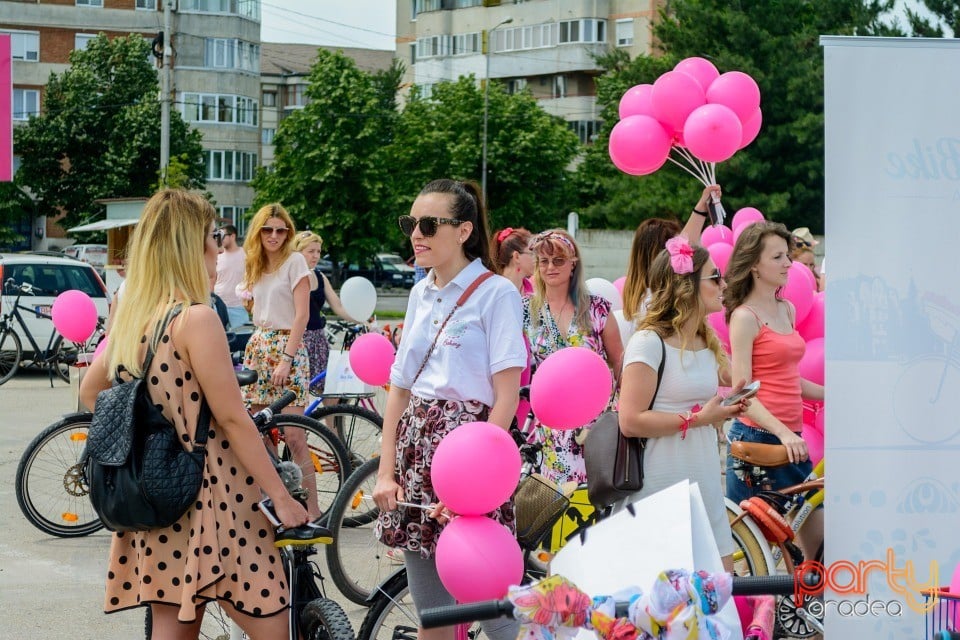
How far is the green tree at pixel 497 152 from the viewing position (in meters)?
53.3

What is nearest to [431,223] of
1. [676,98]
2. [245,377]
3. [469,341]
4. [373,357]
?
[469,341]

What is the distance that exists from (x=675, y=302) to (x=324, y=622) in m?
1.79

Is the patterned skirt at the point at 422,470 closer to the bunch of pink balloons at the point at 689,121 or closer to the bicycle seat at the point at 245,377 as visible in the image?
the bicycle seat at the point at 245,377

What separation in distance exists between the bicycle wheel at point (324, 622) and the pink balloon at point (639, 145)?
521 centimetres

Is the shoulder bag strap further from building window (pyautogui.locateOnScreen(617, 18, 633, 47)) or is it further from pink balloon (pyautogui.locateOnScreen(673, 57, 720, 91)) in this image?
building window (pyautogui.locateOnScreen(617, 18, 633, 47))

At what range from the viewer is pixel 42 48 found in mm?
66938

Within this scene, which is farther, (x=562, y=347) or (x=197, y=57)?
(x=197, y=57)

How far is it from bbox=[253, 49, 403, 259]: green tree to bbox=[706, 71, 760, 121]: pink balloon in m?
44.8

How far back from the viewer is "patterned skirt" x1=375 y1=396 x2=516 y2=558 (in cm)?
412

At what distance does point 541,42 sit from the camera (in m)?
71.2

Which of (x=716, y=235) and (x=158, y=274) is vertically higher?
(x=716, y=235)

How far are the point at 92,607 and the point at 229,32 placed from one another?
66.9m

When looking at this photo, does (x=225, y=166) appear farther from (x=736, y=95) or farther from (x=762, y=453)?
(x=762, y=453)

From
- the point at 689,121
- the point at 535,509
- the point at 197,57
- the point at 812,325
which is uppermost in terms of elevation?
the point at 197,57
